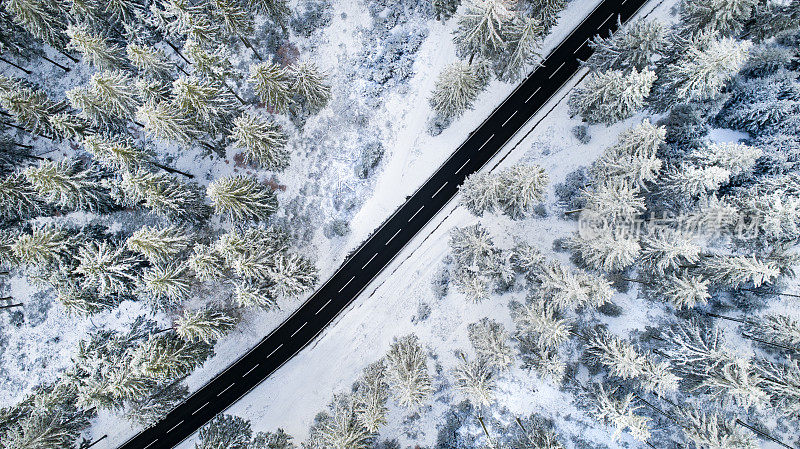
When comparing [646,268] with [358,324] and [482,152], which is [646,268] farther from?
[358,324]

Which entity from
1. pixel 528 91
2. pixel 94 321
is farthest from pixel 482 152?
pixel 94 321

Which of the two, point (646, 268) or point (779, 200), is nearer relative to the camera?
point (779, 200)

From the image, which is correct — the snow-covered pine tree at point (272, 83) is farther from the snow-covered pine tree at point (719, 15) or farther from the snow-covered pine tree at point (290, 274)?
the snow-covered pine tree at point (719, 15)

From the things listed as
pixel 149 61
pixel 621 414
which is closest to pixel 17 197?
pixel 149 61

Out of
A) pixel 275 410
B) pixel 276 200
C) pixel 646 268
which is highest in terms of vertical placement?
pixel 646 268

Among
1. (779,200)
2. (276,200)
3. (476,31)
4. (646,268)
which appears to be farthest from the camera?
(276,200)

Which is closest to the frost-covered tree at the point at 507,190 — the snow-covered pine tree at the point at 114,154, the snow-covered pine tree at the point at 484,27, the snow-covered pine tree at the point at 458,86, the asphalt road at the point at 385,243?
the asphalt road at the point at 385,243

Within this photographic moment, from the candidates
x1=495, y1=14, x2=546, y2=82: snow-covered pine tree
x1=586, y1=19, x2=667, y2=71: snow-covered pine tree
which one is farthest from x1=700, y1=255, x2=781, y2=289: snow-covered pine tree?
x1=495, y1=14, x2=546, y2=82: snow-covered pine tree
